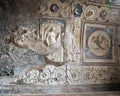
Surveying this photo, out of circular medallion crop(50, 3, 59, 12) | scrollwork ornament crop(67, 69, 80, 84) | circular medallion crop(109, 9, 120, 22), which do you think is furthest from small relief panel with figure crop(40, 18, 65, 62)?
circular medallion crop(109, 9, 120, 22)

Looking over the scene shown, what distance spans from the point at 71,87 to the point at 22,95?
99cm

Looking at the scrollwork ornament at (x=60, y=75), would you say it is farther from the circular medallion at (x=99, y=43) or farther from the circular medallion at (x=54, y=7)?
the circular medallion at (x=54, y=7)

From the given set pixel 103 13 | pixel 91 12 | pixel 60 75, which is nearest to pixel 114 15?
pixel 103 13

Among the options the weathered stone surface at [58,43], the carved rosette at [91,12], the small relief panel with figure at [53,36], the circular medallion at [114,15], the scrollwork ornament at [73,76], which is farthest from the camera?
the circular medallion at [114,15]

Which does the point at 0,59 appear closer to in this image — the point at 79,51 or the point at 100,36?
the point at 79,51

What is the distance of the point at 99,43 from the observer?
16.3 feet

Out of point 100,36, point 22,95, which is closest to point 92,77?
point 100,36

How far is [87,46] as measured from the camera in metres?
4.88

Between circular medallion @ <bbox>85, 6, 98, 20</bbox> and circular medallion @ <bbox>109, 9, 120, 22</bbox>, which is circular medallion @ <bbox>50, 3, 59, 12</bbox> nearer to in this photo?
circular medallion @ <bbox>85, 6, 98, 20</bbox>

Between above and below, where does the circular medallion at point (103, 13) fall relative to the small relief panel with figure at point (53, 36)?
above

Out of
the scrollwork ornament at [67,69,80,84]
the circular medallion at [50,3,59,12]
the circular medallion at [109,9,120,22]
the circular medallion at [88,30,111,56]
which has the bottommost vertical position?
the scrollwork ornament at [67,69,80,84]

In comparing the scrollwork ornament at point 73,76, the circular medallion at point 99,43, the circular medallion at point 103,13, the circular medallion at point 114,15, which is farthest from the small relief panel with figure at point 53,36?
the circular medallion at point 114,15

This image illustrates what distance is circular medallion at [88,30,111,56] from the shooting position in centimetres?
492

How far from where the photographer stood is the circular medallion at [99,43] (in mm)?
Answer: 4922
